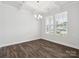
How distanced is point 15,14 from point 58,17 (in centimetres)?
306

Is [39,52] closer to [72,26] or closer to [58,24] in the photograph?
[72,26]

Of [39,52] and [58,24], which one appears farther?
[58,24]

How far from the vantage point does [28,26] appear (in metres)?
6.43

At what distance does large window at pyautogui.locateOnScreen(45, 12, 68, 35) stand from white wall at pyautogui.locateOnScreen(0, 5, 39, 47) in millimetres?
1078

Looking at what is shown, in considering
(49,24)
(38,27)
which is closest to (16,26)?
(38,27)

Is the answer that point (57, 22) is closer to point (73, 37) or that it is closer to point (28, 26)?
point (73, 37)

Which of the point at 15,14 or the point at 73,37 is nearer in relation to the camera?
the point at 73,37

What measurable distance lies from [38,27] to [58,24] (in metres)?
2.11

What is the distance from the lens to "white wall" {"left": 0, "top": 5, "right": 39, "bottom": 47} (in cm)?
487

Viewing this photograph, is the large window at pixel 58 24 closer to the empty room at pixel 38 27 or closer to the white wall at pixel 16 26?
the empty room at pixel 38 27

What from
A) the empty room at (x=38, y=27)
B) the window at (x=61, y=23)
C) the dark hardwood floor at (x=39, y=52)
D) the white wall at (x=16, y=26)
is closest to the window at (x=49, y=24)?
the empty room at (x=38, y=27)

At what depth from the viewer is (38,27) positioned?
23.9ft

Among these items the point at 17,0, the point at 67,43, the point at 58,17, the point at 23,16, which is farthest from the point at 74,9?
the point at 23,16

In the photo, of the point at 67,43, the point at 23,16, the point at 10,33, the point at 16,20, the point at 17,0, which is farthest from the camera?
the point at 23,16
